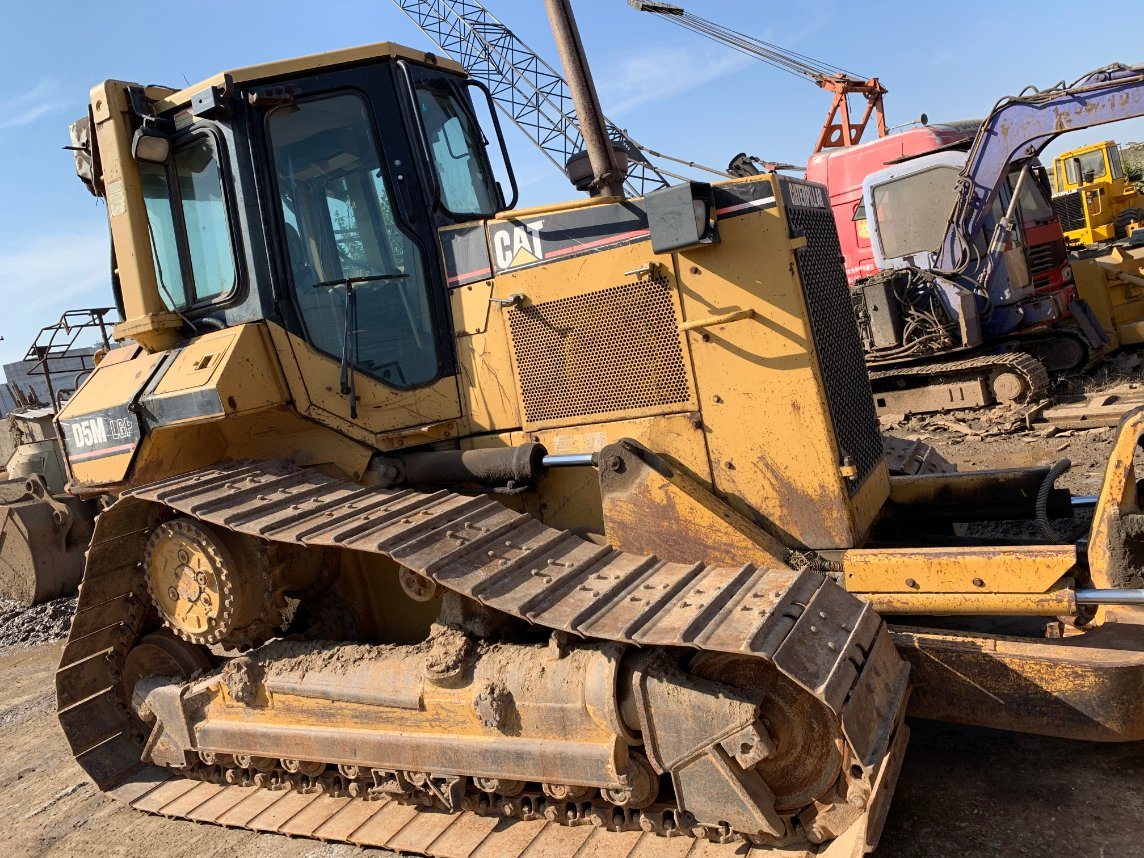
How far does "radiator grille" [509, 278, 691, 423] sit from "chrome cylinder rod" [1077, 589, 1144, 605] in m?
1.60

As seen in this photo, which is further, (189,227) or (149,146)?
(189,227)

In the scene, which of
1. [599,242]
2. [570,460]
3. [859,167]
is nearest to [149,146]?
[599,242]

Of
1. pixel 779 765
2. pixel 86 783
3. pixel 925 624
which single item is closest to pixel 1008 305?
pixel 925 624

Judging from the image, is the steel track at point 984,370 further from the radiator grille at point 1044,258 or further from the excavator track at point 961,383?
the radiator grille at point 1044,258

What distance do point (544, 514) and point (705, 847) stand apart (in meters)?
1.63

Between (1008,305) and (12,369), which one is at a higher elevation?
(12,369)

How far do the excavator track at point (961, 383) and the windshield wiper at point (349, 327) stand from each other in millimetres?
7733

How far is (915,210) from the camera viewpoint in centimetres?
1078

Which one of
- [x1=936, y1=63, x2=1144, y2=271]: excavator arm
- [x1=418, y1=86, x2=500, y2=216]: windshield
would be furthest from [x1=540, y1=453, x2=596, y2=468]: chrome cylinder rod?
[x1=936, y1=63, x2=1144, y2=271]: excavator arm

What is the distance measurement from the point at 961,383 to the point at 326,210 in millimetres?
8087

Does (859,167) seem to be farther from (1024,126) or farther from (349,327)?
(349,327)

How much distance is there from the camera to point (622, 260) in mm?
3812

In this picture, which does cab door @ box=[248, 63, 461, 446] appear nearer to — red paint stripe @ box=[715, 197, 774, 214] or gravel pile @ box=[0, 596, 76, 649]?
red paint stripe @ box=[715, 197, 774, 214]

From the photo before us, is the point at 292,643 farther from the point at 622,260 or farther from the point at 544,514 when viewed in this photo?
the point at 622,260
